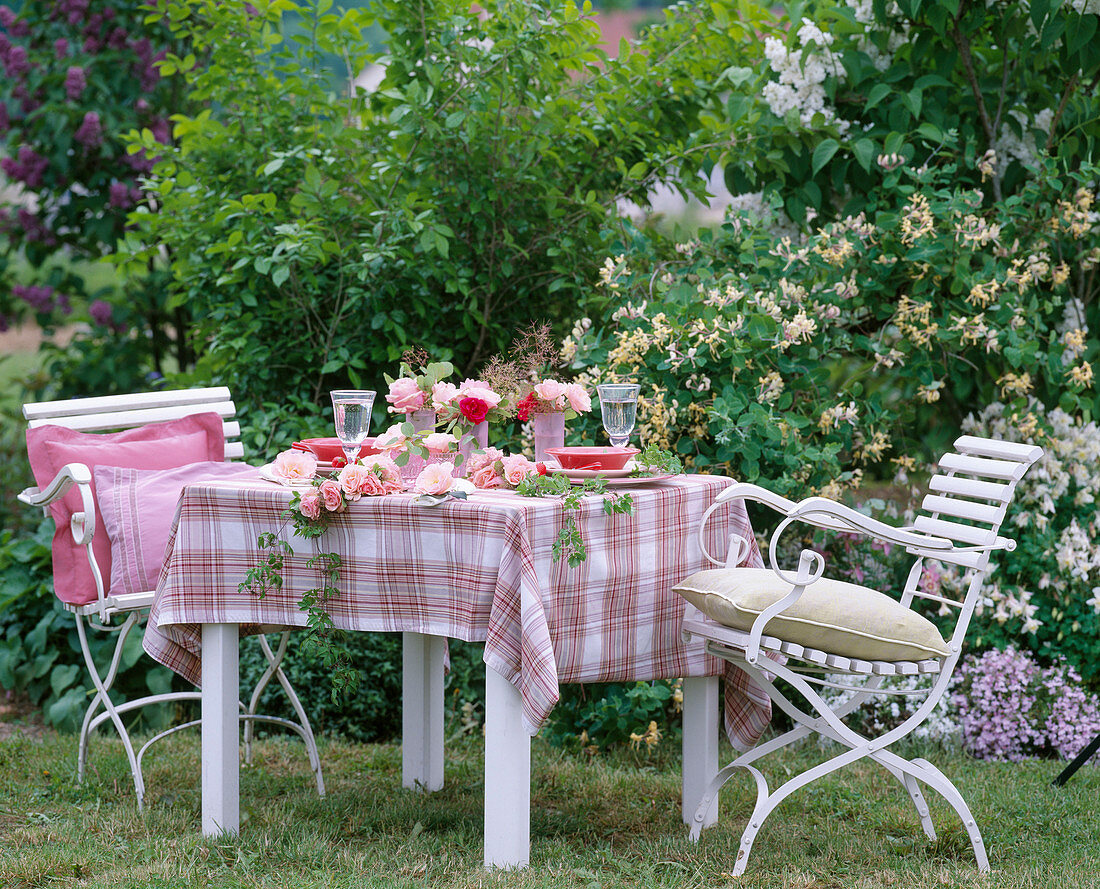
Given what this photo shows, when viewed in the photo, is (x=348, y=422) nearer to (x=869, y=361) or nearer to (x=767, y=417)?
(x=767, y=417)

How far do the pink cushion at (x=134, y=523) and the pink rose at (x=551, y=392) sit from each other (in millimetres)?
850

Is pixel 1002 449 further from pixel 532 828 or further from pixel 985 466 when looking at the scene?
pixel 532 828

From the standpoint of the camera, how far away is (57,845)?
2961 mm

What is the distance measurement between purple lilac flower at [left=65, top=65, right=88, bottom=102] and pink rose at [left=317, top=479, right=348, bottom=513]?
3742mm

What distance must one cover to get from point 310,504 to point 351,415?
235mm

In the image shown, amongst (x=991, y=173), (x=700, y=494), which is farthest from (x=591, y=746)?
(x=991, y=173)

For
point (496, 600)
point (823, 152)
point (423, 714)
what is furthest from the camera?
point (823, 152)

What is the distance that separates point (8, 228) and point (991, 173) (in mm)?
4400

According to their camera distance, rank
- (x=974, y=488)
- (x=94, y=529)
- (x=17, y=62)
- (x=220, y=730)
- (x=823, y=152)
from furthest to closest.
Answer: (x=17, y=62) → (x=823, y=152) → (x=94, y=529) → (x=974, y=488) → (x=220, y=730)

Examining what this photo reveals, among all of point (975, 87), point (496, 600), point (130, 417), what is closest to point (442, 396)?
point (496, 600)

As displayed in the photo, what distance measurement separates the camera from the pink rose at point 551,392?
2898mm

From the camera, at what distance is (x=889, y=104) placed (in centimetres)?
434

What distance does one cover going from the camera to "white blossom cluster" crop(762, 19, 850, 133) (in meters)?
4.30

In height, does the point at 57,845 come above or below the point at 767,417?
below
